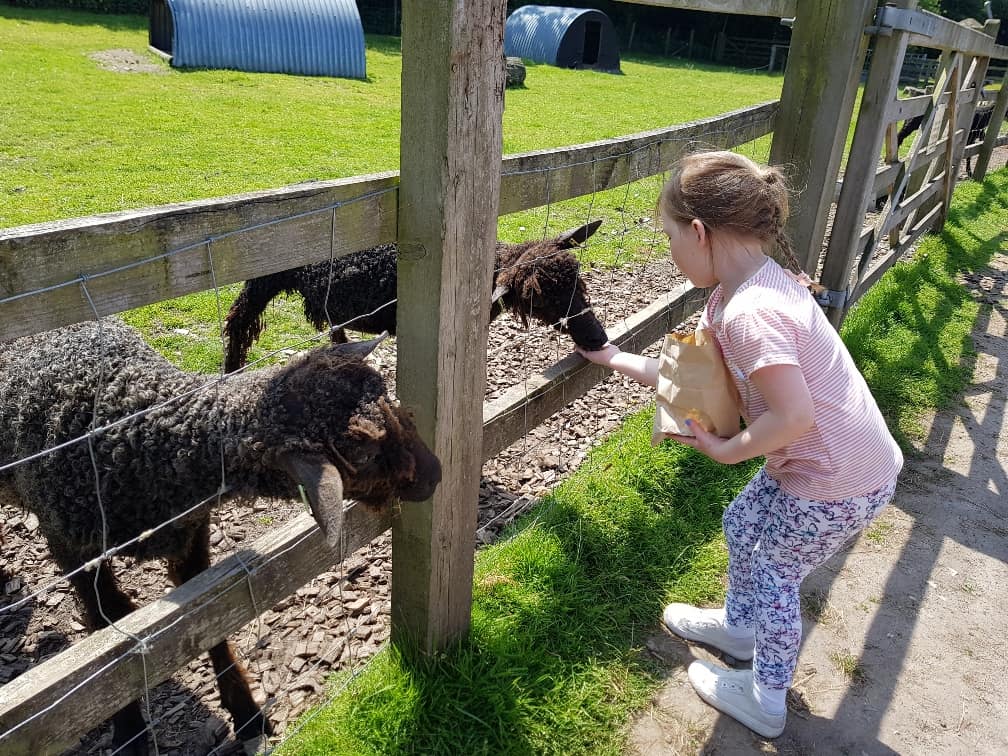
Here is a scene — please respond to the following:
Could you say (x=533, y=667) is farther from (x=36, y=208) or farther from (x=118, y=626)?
(x=36, y=208)

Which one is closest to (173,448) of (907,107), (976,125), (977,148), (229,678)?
(229,678)

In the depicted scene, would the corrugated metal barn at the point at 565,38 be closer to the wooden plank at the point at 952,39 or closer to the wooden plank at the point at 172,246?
the wooden plank at the point at 952,39

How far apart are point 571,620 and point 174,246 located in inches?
90.5

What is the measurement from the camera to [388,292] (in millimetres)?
4770

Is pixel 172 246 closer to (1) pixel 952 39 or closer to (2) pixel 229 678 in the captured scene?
(2) pixel 229 678

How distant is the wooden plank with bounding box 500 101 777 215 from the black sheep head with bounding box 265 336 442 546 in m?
0.84

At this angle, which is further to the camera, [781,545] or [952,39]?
[952,39]

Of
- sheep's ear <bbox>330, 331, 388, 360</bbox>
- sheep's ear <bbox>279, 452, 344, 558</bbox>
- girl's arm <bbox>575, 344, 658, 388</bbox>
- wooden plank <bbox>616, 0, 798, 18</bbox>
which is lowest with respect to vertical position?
girl's arm <bbox>575, 344, 658, 388</bbox>

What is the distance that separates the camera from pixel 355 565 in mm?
3777

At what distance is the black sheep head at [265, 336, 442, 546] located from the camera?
2.21 meters

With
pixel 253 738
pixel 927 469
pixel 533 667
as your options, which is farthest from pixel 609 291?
pixel 253 738

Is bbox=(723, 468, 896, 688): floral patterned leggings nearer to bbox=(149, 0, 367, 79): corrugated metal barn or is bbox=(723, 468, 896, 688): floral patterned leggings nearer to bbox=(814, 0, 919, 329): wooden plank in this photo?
bbox=(814, 0, 919, 329): wooden plank

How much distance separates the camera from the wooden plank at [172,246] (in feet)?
5.05

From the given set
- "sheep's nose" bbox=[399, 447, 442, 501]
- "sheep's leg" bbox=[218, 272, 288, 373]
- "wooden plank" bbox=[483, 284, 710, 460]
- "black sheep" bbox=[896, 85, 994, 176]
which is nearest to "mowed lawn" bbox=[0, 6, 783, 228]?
"sheep's leg" bbox=[218, 272, 288, 373]
